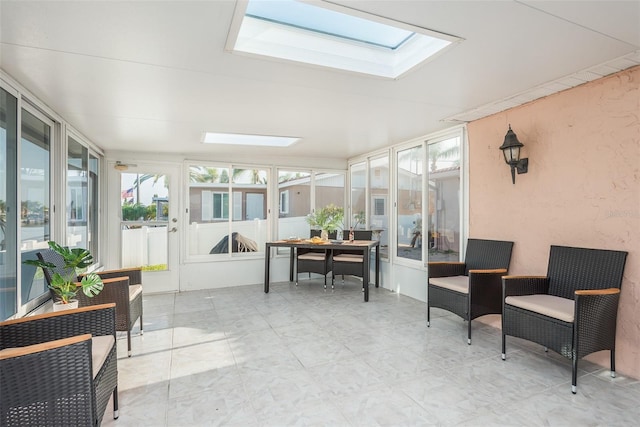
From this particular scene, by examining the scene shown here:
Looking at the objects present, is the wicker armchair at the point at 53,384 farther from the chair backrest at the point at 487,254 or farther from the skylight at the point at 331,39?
the chair backrest at the point at 487,254

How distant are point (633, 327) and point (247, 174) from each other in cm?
528

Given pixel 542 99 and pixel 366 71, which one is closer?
pixel 366 71

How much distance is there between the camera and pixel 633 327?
249 centimetres

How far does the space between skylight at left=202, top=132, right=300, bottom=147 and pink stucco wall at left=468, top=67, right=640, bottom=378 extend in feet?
8.59

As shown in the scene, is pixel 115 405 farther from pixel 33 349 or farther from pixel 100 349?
A: pixel 33 349

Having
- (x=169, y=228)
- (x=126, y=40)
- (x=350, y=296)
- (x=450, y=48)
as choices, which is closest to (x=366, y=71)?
(x=450, y=48)

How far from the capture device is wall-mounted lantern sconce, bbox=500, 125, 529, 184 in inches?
127

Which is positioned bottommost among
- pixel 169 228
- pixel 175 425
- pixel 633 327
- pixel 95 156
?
pixel 175 425

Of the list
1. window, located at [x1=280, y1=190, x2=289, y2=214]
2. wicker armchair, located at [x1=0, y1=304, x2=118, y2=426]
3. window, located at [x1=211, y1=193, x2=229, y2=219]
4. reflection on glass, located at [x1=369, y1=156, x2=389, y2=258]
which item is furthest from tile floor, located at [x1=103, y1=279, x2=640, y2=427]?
window, located at [x1=280, y1=190, x2=289, y2=214]

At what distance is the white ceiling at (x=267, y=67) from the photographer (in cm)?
175

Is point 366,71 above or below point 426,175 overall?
above

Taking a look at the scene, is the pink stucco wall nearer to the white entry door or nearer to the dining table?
the dining table

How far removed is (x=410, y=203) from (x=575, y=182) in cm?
235

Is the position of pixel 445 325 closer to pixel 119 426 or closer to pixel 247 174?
pixel 119 426
